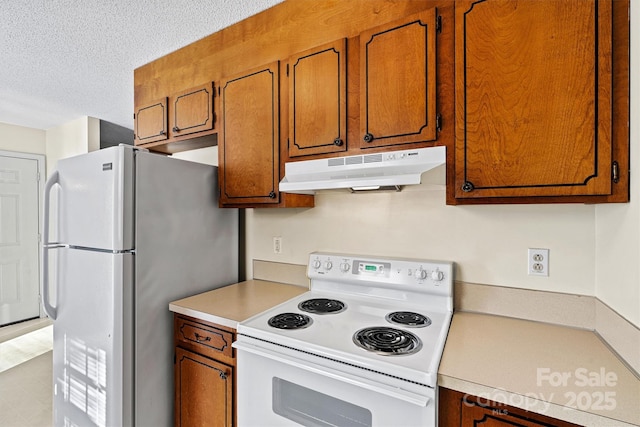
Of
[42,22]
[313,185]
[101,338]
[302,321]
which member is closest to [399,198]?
[313,185]

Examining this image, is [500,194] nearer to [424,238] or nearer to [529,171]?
[529,171]

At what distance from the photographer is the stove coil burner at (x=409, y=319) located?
4.40 feet

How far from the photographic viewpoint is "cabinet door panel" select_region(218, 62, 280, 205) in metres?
1.74

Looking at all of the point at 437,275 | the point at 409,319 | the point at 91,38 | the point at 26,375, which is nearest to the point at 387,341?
the point at 409,319

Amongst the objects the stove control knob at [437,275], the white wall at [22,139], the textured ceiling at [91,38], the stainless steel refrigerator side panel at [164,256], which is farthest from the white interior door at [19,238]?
the stove control knob at [437,275]

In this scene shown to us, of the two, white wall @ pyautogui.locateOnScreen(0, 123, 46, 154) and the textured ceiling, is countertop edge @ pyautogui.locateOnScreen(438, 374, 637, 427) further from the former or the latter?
white wall @ pyautogui.locateOnScreen(0, 123, 46, 154)

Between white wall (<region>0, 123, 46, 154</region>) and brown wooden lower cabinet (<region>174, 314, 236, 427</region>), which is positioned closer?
brown wooden lower cabinet (<region>174, 314, 236, 427</region>)

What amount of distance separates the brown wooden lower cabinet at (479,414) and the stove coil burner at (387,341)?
164 mm

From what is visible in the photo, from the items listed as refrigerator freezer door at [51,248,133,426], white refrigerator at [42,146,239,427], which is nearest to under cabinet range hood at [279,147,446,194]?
white refrigerator at [42,146,239,427]

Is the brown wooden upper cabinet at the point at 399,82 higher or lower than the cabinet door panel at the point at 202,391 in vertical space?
higher

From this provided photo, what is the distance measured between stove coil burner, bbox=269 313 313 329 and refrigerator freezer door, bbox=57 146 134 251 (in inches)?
32.4

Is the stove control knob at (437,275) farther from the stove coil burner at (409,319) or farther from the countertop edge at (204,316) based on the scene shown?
the countertop edge at (204,316)

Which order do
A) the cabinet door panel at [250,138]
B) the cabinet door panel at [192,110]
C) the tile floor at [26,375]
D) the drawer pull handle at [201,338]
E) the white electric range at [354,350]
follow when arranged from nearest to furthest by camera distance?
the white electric range at [354,350] → the drawer pull handle at [201,338] → the cabinet door panel at [250,138] → the cabinet door panel at [192,110] → the tile floor at [26,375]

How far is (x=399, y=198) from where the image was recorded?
1693 millimetres
